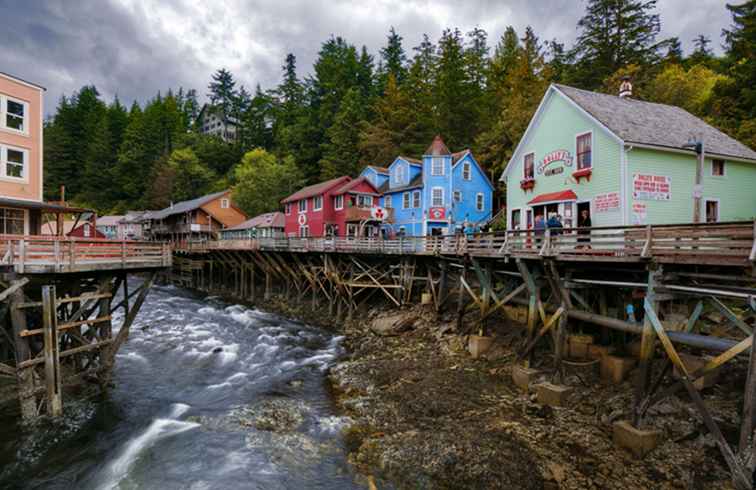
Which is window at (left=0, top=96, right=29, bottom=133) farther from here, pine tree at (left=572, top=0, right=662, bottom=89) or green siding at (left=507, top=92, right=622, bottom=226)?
pine tree at (left=572, top=0, right=662, bottom=89)

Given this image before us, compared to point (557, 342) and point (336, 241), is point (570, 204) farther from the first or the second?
point (336, 241)

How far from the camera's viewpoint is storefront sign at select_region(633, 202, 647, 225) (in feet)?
50.2

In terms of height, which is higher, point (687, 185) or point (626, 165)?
point (626, 165)

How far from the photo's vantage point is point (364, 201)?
34.8 metres

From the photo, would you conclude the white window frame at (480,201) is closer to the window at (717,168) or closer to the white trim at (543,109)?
the white trim at (543,109)

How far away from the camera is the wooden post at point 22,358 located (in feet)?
32.1

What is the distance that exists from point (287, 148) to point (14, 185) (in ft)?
155

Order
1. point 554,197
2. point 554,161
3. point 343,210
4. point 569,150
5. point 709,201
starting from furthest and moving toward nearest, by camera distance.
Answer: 1. point 343,210
2. point 554,161
3. point 554,197
4. point 569,150
5. point 709,201

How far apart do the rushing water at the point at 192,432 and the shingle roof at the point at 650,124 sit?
15.7m

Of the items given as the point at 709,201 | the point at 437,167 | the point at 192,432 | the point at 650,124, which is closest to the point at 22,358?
the point at 192,432

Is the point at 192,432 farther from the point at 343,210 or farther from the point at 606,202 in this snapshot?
the point at 343,210

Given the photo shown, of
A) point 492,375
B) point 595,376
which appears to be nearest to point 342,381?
point 492,375

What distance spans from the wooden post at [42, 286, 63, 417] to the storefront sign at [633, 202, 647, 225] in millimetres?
20109

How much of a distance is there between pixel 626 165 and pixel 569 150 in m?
3.00
